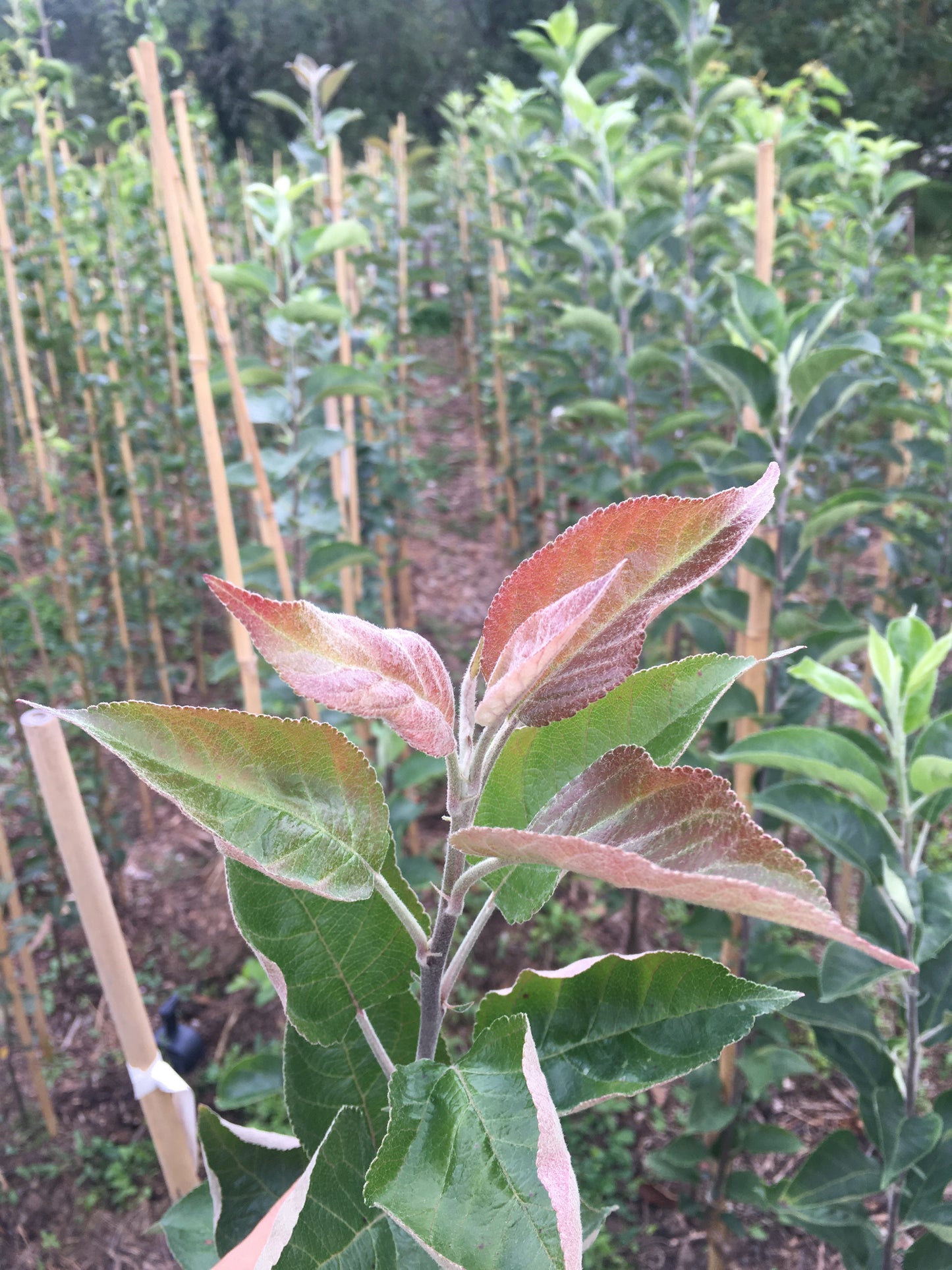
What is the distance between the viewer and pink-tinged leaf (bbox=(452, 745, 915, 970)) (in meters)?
0.30

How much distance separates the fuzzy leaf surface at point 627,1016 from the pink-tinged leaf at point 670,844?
0.12 metres

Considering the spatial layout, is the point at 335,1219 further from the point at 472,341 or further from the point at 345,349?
the point at 472,341

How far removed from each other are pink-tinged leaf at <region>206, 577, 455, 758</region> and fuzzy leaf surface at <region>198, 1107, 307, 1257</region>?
1.16 feet

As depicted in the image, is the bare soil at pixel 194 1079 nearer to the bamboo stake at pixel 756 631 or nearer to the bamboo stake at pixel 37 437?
the bamboo stake at pixel 756 631

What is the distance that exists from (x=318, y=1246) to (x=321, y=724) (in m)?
0.28

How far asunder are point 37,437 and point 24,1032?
4.37ft

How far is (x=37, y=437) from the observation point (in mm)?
2088

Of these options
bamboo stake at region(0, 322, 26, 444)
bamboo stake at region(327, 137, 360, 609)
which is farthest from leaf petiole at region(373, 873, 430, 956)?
bamboo stake at region(0, 322, 26, 444)

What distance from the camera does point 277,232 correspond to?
5.65 feet

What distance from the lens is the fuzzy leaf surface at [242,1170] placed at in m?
0.58

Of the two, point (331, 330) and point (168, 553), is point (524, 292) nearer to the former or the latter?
point (331, 330)

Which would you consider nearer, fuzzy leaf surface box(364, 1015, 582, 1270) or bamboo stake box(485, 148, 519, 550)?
fuzzy leaf surface box(364, 1015, 582, 1270)

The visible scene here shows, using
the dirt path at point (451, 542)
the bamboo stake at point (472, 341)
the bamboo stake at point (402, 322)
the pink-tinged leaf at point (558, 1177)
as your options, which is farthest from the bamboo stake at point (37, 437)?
the bamboo stake at point (472, 341)

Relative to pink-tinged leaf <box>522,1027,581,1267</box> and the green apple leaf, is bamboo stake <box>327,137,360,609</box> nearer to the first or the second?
the green apple leaf
